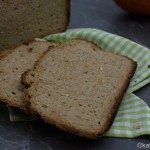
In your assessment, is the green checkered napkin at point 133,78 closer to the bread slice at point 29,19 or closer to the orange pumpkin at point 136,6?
the bread slice at point 29,19

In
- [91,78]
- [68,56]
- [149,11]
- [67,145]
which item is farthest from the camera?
[149,11]

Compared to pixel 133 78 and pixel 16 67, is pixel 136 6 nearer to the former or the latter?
pixel 133 78

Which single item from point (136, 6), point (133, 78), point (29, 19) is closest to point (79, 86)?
point (133, 78)

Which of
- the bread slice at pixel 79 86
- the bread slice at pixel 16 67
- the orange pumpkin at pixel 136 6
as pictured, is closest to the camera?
the bread slice at pixel 79 86

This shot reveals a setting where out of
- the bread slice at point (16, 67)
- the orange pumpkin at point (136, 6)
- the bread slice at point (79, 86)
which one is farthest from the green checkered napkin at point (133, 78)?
the orange pumpkin at point (136, 6)

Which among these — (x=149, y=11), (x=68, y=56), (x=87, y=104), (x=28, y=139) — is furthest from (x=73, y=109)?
(x=149, y=11)

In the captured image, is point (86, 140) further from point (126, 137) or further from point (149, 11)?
point (149, 11)
